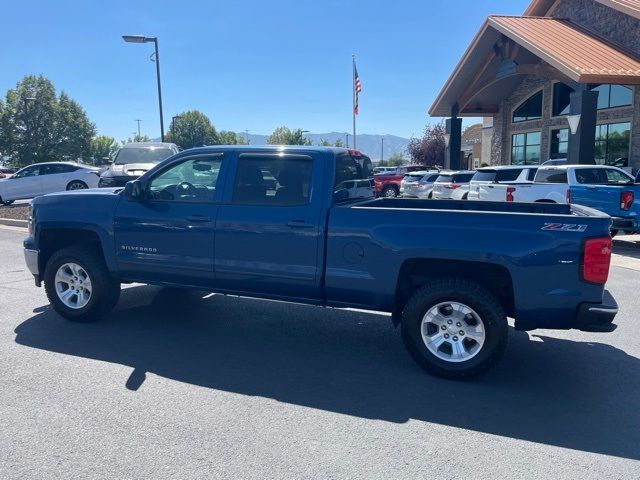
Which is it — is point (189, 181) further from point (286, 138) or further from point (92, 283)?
point (286, 138)

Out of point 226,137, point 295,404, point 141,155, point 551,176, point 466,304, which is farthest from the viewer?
point 226,137

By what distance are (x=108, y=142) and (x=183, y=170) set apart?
10499 centimetres

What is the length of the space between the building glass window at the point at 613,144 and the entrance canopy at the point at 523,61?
9.32 ft

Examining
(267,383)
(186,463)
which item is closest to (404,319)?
(267,383)

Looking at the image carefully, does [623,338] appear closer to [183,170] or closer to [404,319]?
[404,319]

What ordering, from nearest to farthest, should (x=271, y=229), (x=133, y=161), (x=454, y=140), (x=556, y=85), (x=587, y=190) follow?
(x=271, y=229) < (x=587, y=190) < (x=133, y=161) < (x=556, y=85) < (x=454, y=140)

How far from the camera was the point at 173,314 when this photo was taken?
21.2ft

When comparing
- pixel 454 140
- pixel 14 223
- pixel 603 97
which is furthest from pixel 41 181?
pixel 603 97

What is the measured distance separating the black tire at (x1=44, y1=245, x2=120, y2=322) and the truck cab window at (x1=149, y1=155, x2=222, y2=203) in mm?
980

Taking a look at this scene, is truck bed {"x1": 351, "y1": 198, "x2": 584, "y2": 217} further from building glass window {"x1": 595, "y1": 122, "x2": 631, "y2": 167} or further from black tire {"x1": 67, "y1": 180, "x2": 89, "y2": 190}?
building glass window {"x1": 595, "y1": 122, "x2": 631, "y2": 167}

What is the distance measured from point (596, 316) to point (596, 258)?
17.4 inches

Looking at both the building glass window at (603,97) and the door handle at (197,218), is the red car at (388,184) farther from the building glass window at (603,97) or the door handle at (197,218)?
the door handle at (197,218)

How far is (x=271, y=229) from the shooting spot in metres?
5.09

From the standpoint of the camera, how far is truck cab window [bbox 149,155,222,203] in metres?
5.51
